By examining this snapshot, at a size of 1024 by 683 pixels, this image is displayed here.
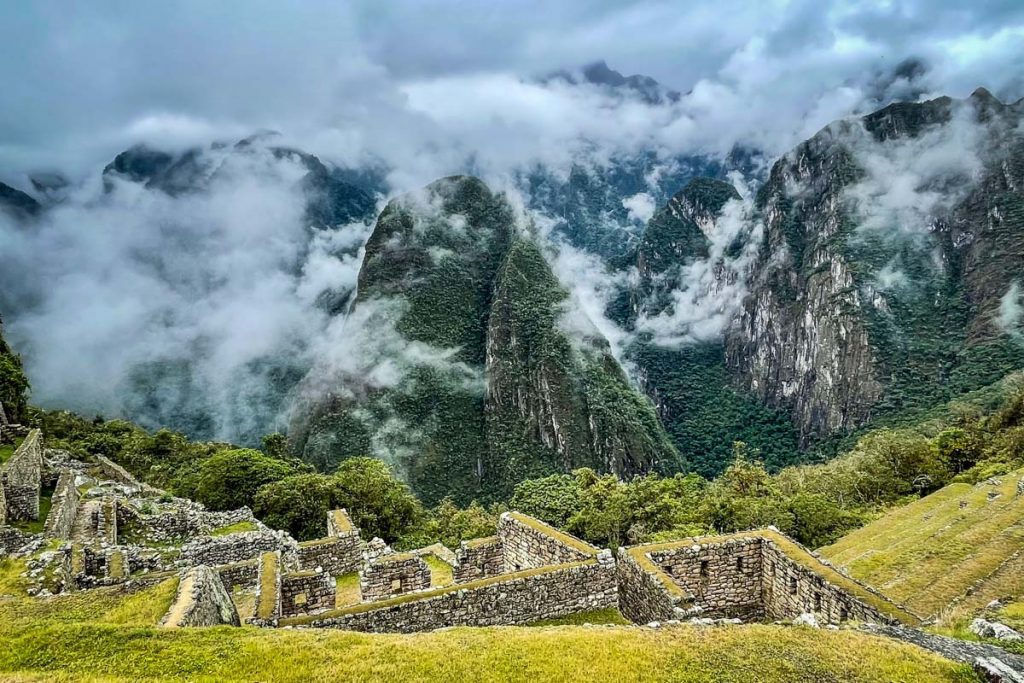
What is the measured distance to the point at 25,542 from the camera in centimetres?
985

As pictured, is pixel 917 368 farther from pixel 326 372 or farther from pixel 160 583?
pixel 160 583

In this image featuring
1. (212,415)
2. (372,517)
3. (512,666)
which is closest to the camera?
(512,666)

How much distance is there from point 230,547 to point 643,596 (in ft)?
31.3

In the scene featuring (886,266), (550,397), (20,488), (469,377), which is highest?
(886,266)

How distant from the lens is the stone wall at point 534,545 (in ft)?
28.2

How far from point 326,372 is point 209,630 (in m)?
130

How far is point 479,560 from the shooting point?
1052cm

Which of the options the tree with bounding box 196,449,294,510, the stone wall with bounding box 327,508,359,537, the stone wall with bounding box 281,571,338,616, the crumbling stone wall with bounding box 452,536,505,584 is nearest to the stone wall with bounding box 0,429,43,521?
the stone wall with bounding box 327,508,359,537

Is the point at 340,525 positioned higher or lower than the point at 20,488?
lower

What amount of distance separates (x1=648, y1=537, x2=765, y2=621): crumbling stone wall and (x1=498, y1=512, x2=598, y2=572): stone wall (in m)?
Result: 1.47

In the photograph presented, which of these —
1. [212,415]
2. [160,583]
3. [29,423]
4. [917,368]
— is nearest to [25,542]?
[160,583]

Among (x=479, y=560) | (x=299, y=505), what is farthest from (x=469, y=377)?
(x=479, y=560)

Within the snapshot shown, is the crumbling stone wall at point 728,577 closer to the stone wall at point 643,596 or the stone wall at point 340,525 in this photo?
the stone wall at point 643,596

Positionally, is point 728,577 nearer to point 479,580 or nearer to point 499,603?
point 499,603
